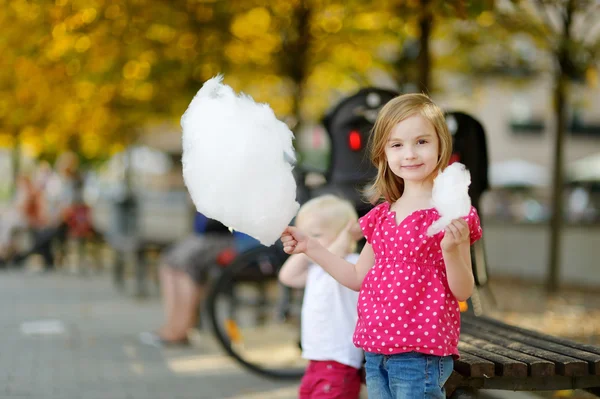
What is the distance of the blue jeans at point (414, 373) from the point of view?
9.93 ft

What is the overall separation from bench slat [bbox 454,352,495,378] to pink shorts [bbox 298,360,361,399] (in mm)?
687

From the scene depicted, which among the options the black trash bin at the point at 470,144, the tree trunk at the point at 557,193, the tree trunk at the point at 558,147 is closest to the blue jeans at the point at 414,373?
the black trash bin at the point at 470,144

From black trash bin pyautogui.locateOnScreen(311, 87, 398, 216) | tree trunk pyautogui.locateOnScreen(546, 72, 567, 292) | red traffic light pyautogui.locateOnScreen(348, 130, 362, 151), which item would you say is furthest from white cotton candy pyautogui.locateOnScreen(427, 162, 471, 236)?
tree trunk pyautogui.locateOnScreen(546, 72, 567, 292)

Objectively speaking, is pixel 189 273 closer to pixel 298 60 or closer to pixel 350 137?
pixel 350 137

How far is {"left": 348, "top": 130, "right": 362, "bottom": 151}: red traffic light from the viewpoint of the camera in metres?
5.45

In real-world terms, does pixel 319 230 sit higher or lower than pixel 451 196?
lower

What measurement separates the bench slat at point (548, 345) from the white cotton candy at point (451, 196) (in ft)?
3.58

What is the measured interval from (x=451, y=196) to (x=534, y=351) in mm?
1235

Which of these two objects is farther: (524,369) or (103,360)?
(103,360)

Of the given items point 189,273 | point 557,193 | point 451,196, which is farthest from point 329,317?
point 557,193

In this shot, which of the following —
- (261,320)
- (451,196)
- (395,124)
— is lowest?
(261,320)

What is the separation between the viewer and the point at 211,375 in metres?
6.54

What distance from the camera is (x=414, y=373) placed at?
302 cm

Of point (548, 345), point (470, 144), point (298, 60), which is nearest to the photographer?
point (548, 345)
